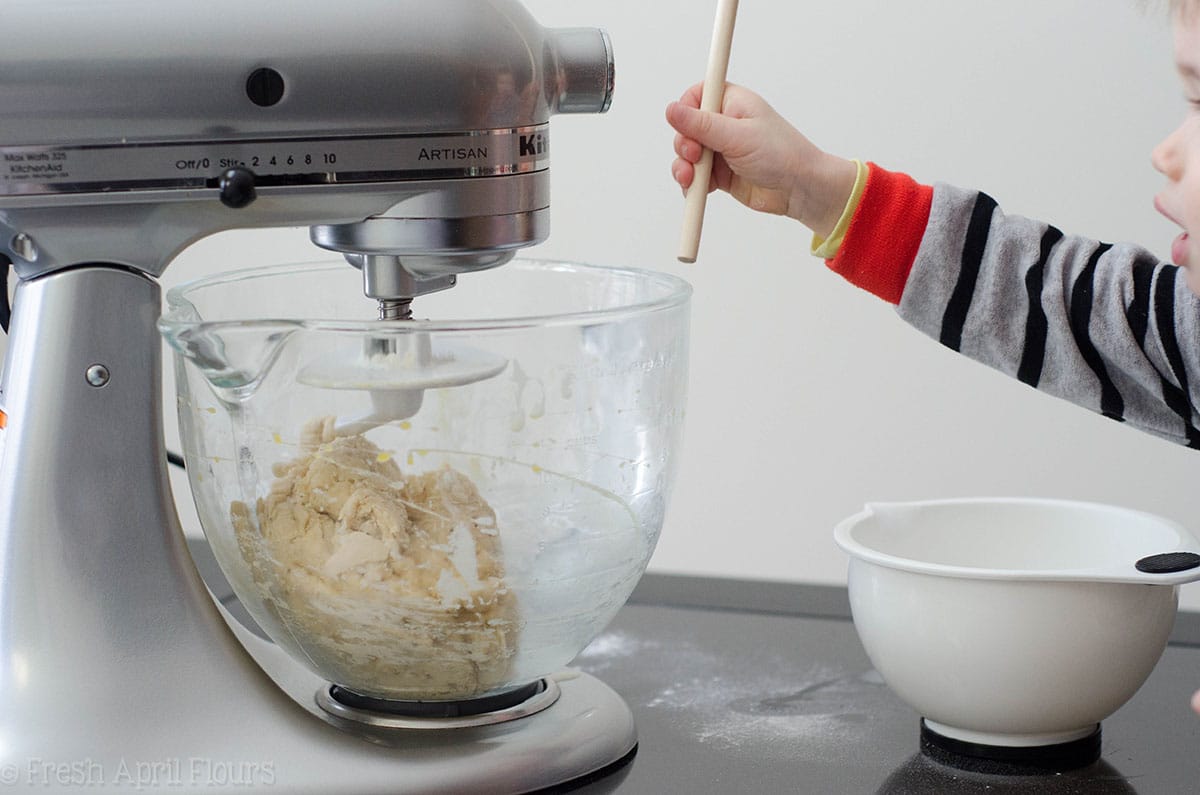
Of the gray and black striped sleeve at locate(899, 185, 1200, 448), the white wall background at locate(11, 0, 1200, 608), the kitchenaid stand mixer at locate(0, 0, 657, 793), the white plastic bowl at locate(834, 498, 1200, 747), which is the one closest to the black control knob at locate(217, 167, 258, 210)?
the kitchenaid stand mixer at locate(0, 0, 657, 793)

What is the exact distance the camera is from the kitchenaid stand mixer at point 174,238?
554mm

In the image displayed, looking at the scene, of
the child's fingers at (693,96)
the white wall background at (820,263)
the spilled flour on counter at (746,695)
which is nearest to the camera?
the spilled flour on counter at (746,695)

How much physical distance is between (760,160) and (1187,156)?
0.75 ft

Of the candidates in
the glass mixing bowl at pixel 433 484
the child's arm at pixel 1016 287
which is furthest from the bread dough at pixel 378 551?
the child's arm at pixel 1016 287

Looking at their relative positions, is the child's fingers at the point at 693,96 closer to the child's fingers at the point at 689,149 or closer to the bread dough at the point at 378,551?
the child's fingers at the point at 689,149

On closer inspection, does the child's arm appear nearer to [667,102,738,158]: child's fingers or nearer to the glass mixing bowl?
[667,102,738,158]: child's fingers

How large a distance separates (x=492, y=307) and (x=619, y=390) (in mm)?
173

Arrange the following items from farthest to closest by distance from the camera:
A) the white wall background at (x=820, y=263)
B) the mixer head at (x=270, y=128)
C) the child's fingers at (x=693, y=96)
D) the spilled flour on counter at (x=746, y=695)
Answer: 1. the white wall background at (x=820, y=263)
2. the child's fingers at (x=693, y=96)
3. the spilled flour on counter at (x=746, y=695)
4. the mixer head at (x=270, y=128)

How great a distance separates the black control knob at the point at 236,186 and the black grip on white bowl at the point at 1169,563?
0.42 m

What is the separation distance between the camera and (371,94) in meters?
0.56

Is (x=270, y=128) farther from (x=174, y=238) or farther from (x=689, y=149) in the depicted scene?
(x=689, y=149)

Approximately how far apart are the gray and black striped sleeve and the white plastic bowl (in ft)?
0.66

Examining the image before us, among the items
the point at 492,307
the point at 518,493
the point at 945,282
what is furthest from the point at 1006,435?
the point at 518,493

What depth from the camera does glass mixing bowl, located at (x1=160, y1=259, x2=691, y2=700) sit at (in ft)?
1.88
